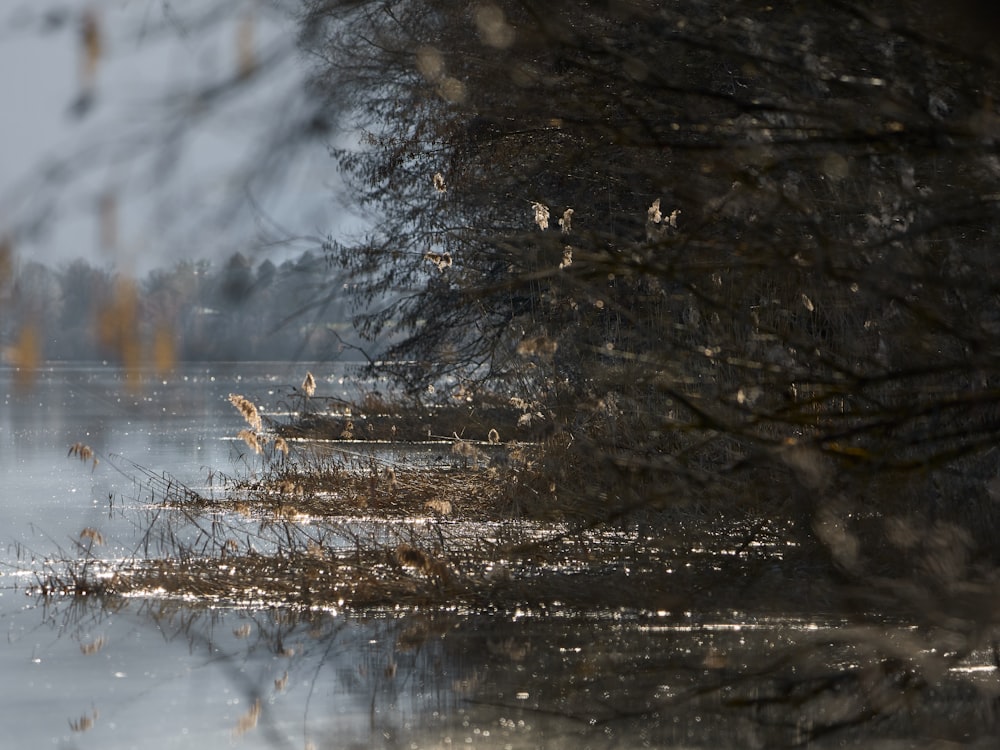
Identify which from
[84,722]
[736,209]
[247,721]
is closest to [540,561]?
Answer: [736,209]

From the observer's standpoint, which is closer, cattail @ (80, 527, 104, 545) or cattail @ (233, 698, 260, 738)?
cattail @ (233, 698, 260, 738)

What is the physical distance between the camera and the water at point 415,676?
18.8 ft

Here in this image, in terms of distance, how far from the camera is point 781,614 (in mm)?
8227

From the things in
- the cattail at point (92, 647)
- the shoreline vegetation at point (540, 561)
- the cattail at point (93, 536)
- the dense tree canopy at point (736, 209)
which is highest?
the dense tree canopy at point (736, 209)

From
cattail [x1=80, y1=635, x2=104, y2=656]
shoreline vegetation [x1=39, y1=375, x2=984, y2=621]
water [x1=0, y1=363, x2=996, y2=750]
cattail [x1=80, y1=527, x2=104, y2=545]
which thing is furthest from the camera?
cattail [x1=80, y1=527, x2=104, y2=545]

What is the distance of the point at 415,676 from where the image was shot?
679 cm

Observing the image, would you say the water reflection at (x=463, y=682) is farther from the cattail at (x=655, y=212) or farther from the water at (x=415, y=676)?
the cattail at (x=655, y=212)

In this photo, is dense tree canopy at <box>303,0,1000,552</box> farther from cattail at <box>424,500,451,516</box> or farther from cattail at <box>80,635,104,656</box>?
cattail at <box>80,635,104,656</box>

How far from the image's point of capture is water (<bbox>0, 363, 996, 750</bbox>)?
18.8 ft

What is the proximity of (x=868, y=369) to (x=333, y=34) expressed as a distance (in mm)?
4718

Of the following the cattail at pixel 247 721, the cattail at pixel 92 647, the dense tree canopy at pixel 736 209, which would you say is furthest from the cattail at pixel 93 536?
the cattail at pixel 247 721

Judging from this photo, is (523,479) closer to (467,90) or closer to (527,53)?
(467,90)

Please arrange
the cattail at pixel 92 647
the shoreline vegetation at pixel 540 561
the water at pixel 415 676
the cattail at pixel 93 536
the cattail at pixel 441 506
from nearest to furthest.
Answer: the water at pixel 415 676 → the cattail at pixel 92 647 → the shoreline vegetation at pixel 540 561 → the cattail at pixel 93 536 → the cattail at pixel 441 506

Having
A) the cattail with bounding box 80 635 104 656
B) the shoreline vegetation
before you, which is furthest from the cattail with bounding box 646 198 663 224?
→ the cattail with bounding box 80 635 104 656
